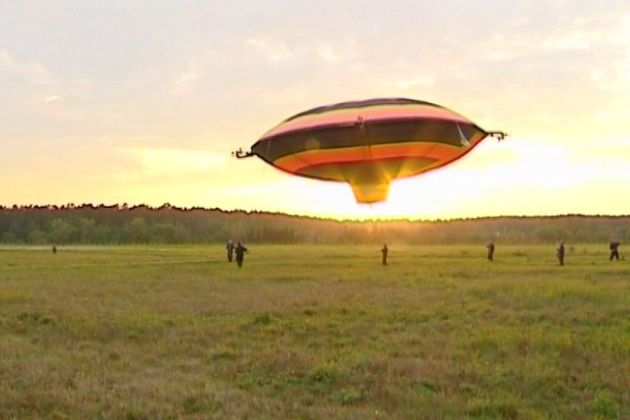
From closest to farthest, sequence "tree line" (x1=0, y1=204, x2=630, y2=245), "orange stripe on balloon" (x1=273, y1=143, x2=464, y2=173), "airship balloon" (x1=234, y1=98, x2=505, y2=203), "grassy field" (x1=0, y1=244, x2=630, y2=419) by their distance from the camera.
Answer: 1. "grassy field" (x1=0, y1=244, x2=630, y2=419)
2. "airship balloon" (x1=234, y1=98, x2=505, y2=203)
3. "orange stripe on balloon" (x1=273, y1=143, x2=464, y2=173)
4. "tree line" (x1=0, y1=204, x2=630, y2=245)

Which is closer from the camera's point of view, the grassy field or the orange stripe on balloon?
the grassy field

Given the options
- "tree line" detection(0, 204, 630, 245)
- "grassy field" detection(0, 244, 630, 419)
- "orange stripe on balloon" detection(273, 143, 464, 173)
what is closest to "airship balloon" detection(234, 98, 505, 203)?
"orange stripe on balloon" detection(273, 143, 464, 173)

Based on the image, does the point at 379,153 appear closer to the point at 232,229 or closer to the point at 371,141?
the point at 371,141

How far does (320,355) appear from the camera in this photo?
41.9 ft

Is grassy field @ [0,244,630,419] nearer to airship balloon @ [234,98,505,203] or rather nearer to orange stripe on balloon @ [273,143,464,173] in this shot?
airship balloon @ [234,98,505,203]

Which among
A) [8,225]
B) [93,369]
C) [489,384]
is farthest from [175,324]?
[8,225]

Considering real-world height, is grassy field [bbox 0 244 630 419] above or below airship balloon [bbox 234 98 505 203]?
below

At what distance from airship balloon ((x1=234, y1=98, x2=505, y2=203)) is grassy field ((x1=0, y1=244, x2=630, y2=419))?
397 centimetres

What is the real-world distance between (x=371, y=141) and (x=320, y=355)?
974 cm

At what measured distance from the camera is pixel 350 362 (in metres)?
12.0

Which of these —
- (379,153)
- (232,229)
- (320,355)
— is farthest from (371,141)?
(232,229)

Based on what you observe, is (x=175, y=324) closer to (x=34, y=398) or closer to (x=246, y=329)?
(x=246, y=329)

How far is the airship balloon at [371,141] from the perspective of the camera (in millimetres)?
20953

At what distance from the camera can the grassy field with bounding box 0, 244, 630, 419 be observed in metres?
9.25
